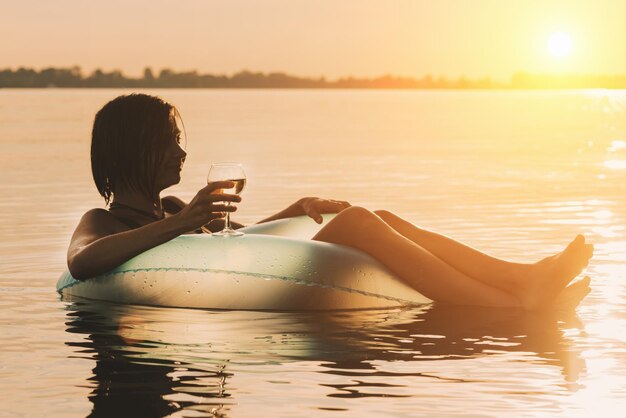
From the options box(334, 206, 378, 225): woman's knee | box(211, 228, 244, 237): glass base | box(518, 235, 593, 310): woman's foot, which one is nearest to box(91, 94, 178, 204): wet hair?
box(211, 228, 244, 237): glass base

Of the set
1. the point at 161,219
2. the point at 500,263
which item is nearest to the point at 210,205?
the point at 161,219

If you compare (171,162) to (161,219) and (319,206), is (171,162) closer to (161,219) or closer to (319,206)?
(161,219)

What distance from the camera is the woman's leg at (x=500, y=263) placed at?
7.55m

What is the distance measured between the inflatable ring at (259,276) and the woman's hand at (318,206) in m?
0.23

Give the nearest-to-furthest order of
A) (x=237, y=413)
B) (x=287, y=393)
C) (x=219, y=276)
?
(x=237, y=413)
(x=287, y=393)
(x=219, y=276)

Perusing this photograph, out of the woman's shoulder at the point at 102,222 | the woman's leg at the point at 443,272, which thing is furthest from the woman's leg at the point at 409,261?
the woman's shoulder at the point at 102,222

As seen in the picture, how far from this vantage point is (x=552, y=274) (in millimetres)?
7633

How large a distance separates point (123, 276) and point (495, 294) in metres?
2.26

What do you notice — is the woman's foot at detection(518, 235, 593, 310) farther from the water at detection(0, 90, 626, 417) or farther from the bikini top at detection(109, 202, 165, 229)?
the bikini top at detection(109, 202, 165, 229)

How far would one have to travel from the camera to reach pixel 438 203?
15977 mm

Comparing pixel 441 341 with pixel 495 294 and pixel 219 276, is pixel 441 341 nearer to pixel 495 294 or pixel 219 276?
pixel 495 294

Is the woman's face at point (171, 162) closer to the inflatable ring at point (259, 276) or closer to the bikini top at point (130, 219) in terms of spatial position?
the bikini top at point (130, 219)

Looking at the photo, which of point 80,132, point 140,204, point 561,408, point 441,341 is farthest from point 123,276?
point 80,132

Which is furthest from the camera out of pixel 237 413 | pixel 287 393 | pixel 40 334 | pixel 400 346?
pixel 40 334
